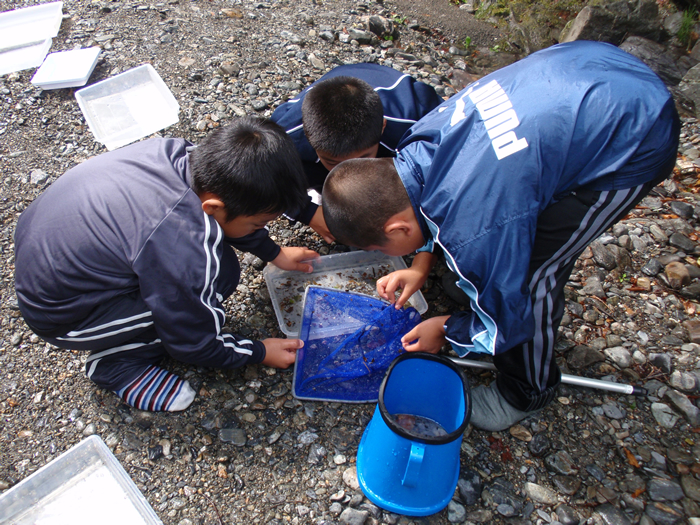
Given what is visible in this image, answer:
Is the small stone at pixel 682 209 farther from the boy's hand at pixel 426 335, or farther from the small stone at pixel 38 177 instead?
the small stone at pixel 38 177

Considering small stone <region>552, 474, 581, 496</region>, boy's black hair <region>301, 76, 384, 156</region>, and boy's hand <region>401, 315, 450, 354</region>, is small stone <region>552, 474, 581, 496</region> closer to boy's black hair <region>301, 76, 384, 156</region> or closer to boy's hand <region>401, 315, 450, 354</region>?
boy's hand <region>401, 315, 450, 354</region>

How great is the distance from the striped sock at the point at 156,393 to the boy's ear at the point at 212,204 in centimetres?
68

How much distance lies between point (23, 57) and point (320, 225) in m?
2.81

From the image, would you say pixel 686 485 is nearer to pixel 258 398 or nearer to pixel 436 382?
pixel 436 382

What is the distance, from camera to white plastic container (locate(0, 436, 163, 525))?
149 centimetres

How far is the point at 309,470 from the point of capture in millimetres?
1647

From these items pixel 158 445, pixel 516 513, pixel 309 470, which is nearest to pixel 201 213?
pixel 158 445

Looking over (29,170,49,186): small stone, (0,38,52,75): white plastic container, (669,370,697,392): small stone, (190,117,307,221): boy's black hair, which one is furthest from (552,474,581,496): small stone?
(0,38,52,75): white plastic container

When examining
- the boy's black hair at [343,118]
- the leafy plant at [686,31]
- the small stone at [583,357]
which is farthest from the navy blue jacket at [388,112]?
the leafy plant at [686,31]

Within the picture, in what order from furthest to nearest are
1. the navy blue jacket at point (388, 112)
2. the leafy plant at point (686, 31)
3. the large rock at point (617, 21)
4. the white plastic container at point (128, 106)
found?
the leafy plant at point (686, 31)
the large rock at point (617, 21)
the white plastic container at point (128, 106)
the navy blue jacket at point (388, 112)

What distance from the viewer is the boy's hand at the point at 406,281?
197 centimetres

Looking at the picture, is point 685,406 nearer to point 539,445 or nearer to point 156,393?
point 539,445

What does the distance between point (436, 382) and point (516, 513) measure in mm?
485

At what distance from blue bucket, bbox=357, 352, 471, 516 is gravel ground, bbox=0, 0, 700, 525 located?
80mm
